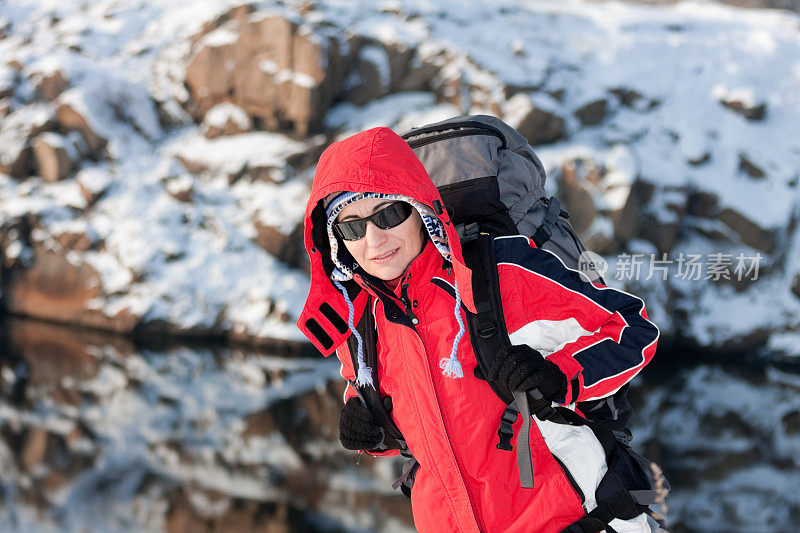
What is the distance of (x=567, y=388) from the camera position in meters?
1.74

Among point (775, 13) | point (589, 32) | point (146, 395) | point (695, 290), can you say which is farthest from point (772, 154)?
point (146, 395)

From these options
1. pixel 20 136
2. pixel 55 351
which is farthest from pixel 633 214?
pixel 20 136

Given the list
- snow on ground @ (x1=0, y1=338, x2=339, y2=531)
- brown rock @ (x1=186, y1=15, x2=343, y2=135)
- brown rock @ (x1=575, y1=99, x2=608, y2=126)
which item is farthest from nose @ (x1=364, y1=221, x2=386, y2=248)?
brown rock @ (x1=575, y1=99, x2=608, y2=126)

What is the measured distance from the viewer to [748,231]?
2292 centimetres

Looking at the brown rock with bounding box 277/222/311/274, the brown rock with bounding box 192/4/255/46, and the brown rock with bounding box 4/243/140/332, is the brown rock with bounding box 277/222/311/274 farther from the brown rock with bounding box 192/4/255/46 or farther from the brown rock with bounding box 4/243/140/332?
the brown rock with bounding box 192/4/255/46

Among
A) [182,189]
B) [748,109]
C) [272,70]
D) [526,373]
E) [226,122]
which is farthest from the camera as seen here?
[226,122]

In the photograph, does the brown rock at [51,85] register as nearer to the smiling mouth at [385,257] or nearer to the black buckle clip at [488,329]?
the smiling mouth at [385,257]

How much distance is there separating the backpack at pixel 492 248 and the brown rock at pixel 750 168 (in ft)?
83.9

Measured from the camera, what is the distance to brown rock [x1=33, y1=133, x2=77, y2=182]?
2572 centimetres

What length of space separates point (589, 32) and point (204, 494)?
29.7 meters

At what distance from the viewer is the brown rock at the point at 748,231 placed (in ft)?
74.4

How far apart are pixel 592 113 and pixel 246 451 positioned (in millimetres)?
21327

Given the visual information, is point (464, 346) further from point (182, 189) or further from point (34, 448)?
point (182, 189)

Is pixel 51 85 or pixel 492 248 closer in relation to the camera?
pixel 492 248
